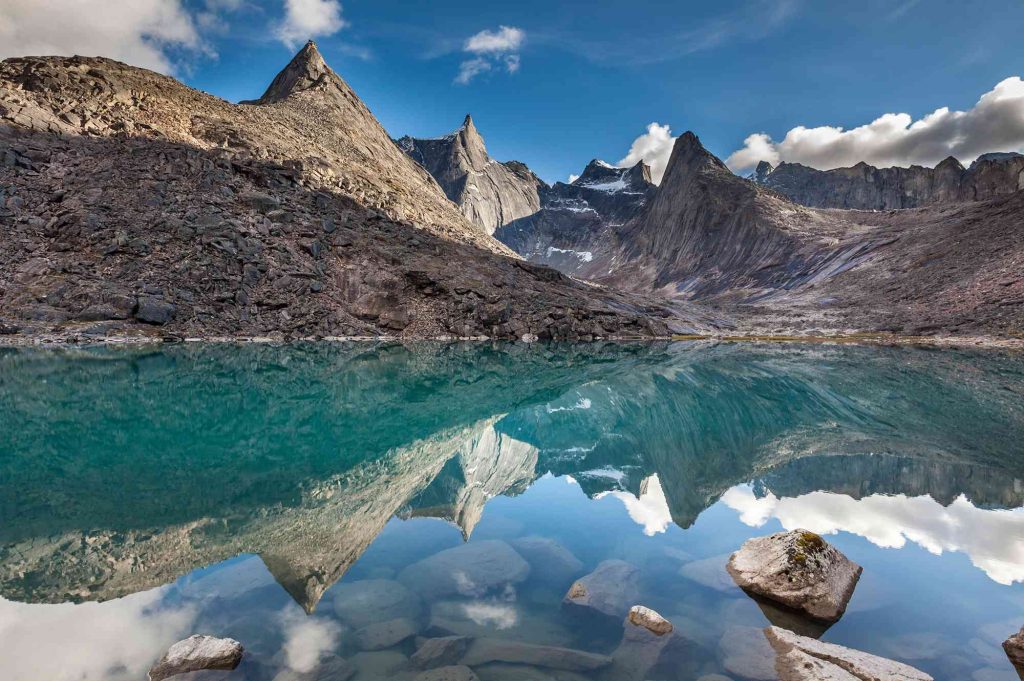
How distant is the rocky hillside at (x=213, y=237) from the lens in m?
56.4

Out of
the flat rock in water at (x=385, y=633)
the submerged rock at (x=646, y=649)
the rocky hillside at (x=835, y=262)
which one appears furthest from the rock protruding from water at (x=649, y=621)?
the rocky hillside at (x=835, y=262)

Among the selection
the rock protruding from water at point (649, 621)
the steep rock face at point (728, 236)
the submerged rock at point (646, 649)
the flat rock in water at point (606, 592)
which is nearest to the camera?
the submerged rock at point (646, 649)

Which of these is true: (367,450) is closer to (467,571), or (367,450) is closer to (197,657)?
(467,571)

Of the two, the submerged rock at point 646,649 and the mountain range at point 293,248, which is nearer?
the submerged rock at point 646,649

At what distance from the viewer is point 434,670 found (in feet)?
20.2

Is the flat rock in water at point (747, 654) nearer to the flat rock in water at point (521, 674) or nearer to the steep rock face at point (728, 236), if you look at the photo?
the flat rock in water at point (521, 674)

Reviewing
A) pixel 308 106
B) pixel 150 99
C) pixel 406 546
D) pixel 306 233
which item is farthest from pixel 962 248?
pixel 150 99

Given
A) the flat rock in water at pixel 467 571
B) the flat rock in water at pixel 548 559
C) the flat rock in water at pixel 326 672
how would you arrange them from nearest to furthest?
the flat rock in water at pixel 326 672, the flat rock in water at pixel 467 571, the flat rock in water at pixel 548 559

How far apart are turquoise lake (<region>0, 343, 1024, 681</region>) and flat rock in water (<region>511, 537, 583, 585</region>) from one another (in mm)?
55

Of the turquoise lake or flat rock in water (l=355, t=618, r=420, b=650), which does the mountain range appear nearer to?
A: the turquoise lake

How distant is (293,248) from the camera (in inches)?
2847

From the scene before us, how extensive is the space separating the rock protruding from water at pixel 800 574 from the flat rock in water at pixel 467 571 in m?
3.83

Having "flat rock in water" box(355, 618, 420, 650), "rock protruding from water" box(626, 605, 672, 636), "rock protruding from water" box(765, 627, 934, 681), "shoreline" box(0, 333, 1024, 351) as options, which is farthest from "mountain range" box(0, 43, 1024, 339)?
"rock protruding from water" box(765, 627, 934, 681)

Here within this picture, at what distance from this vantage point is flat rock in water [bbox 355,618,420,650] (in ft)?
22.1
